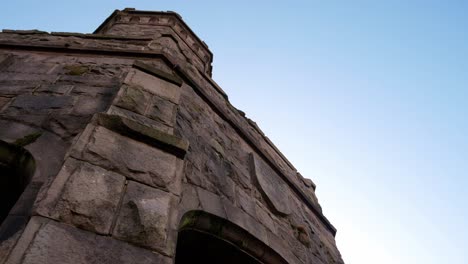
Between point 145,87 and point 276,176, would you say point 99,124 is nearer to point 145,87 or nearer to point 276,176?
point 145,87

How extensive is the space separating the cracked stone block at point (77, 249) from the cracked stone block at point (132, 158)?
1.24ft

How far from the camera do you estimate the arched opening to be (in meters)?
1.83

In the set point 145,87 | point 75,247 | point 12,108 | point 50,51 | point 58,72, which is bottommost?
→ point 75,247

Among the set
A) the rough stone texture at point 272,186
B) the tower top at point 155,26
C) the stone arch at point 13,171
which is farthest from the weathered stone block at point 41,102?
the tower top at point 155,26

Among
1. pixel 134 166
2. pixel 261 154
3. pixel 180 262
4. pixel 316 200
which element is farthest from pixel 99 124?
pixel 316 200

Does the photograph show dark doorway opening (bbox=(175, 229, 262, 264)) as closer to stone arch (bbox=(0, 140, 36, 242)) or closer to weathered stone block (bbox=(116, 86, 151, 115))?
weathered stone block (bbox=(116, 86, 151, 115))

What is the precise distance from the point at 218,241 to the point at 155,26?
420cm

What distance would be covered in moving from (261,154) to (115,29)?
10.3 feet

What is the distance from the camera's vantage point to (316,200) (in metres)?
5.23

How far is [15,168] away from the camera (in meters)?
1.88

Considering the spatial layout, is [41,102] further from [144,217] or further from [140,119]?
[144,217]

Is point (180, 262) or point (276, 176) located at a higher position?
point (276, 176)

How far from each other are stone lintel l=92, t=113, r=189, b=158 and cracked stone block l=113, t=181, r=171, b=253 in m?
0.32

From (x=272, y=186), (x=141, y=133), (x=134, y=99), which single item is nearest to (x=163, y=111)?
(x=134, y=99)
